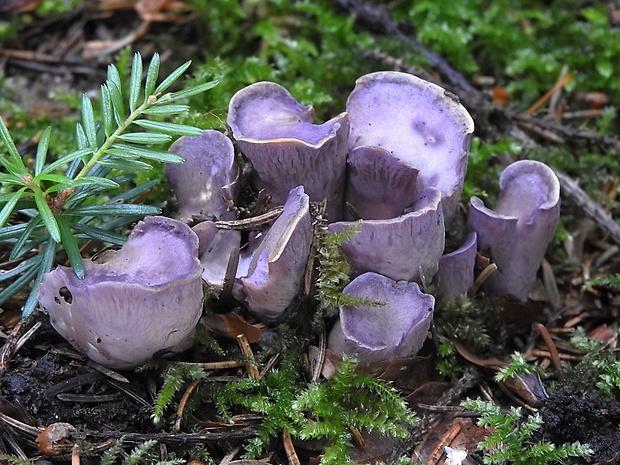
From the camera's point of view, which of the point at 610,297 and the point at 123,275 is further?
the point at 610,297

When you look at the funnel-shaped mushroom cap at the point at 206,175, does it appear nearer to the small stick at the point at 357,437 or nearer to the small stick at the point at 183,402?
the small stick at the point at 183,402

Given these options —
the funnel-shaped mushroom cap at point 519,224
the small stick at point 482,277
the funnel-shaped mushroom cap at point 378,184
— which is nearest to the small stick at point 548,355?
the funnel-shaped mushroom cap at point 519,224

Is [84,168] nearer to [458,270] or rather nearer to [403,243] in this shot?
[403,243]

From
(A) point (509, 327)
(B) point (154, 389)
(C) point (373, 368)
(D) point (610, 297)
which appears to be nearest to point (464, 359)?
(A) point (509, 327)

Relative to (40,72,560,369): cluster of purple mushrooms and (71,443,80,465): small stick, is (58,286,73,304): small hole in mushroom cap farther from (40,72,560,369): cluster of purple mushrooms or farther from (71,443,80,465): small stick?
(71,443,80,465): small stick

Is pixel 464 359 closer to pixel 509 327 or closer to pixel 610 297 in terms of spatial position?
pixel 509 327

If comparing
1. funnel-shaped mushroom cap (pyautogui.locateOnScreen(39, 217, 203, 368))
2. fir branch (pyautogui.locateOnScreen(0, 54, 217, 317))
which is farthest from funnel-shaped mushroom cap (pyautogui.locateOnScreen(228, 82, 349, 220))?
funnel-shaped mushroom cap (pyautogui.locateOnScreen(39, 217, 203, 368))
